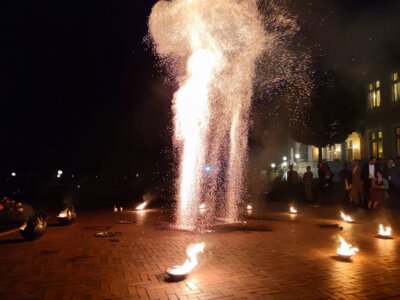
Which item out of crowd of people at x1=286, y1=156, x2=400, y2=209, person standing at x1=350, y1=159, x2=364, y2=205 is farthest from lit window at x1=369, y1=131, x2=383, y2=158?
person standing at x1=350, y1=159, x2=364, y2=205

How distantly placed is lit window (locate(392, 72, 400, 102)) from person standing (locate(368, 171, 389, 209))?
15497mm

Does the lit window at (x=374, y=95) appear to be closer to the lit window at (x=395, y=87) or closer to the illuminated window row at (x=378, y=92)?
the illuminated window row at (x=378, y=92)

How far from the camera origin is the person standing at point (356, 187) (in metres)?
16.0

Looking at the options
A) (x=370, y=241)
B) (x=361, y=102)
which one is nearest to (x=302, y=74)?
(x=361, y=102)

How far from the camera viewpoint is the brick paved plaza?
508cm

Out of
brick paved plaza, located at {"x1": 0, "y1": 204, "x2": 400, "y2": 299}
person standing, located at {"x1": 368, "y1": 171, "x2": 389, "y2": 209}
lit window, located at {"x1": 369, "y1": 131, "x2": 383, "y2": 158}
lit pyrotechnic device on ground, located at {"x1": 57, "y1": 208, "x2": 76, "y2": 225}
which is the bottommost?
brick paved plaza, located at {"x1": 0, "y1": 204, "x2": 400, "y2": 299}

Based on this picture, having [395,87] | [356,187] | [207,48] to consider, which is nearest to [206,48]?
[207,48]

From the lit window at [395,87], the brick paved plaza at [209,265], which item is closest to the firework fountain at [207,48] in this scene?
the brick paved plaza at [209,265]

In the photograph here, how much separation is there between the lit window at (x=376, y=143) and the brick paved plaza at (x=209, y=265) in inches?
803

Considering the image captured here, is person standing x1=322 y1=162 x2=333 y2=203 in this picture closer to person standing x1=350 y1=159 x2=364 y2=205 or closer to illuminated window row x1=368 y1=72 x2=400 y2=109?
person standing x1=350 y1=159 x2=364 y2=205

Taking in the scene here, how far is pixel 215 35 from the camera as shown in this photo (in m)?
13.9

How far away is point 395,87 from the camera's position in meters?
27.2

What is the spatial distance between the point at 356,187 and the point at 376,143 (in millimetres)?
15641

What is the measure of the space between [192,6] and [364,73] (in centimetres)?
2206
